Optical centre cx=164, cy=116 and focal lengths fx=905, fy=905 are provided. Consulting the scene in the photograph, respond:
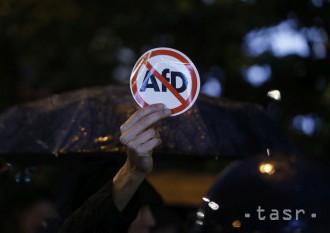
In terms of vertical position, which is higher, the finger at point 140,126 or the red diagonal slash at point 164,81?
the red diagonal slash at point 164,81

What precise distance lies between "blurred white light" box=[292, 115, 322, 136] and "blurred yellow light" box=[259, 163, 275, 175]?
18.2ft

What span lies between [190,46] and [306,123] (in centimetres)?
168

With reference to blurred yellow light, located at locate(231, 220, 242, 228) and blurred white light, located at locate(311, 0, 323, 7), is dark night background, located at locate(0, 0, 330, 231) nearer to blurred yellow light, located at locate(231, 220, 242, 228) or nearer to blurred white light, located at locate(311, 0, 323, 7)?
blurred white light, located at locate(311, 0, 323, 7)

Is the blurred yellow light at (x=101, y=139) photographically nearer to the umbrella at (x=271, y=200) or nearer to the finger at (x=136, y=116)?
the umbrella at (x=271, y=200)

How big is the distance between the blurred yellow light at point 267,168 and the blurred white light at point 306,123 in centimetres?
554

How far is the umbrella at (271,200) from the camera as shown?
4.43 meters

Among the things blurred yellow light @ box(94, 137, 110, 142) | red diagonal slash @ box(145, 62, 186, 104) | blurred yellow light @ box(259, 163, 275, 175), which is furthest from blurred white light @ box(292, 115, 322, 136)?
red diagonal slash @ box(145, 62, 186, 104)

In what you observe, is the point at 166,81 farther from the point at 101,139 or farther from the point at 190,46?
the point at 190,46

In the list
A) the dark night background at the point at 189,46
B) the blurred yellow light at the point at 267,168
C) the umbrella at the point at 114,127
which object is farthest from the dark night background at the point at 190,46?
the blurred yellow light at the point at 267,168

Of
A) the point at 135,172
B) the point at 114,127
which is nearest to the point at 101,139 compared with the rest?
the point at 114,127

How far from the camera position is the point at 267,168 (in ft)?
15.7

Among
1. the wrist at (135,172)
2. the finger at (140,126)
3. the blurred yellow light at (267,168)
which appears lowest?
the wrist at (135,172)

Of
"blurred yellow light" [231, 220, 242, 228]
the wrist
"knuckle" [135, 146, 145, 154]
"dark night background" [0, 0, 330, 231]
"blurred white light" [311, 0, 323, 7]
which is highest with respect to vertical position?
"blurred white light" [311, 0, 323, 7]

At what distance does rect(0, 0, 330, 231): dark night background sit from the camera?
400 inches
